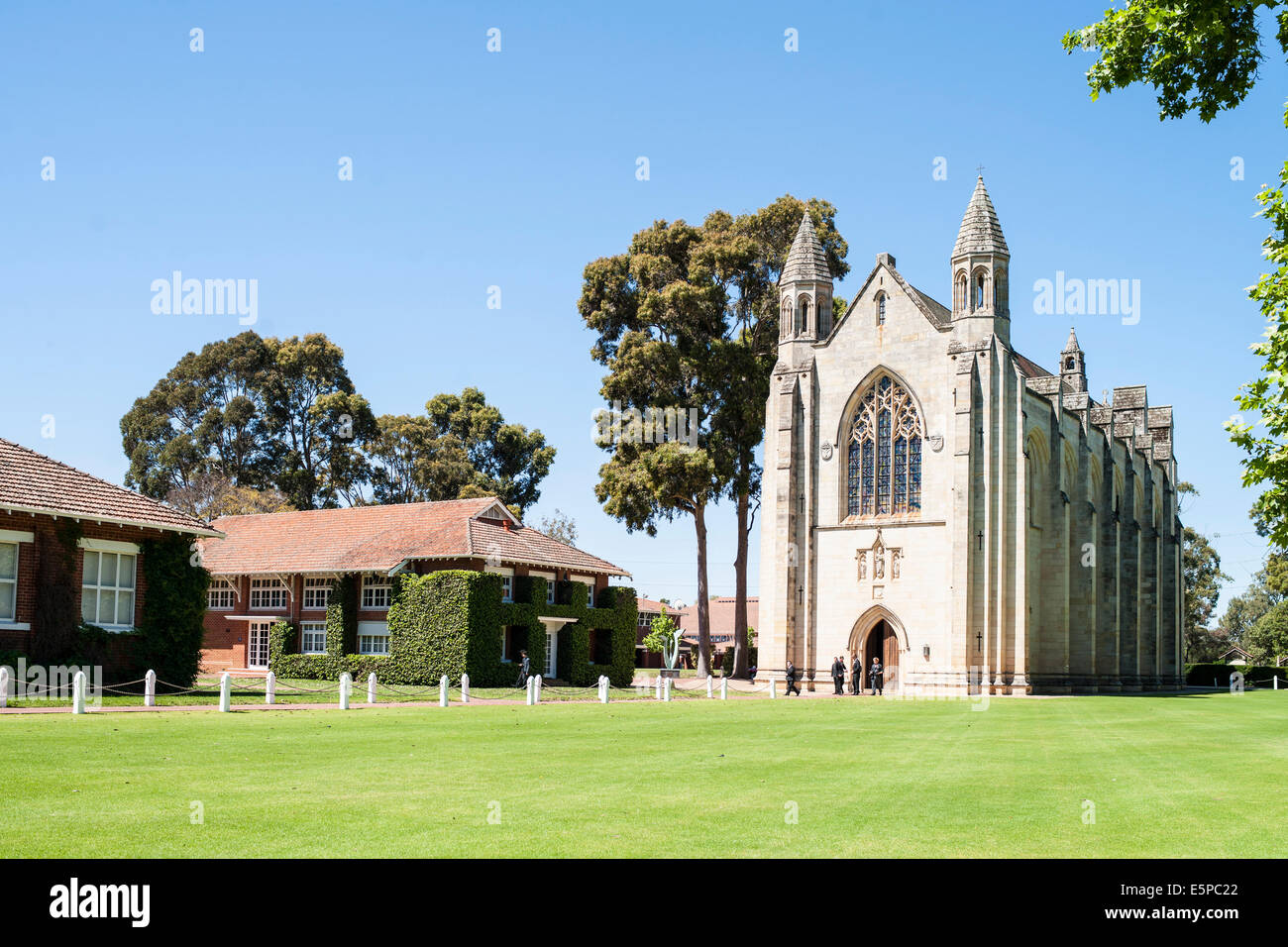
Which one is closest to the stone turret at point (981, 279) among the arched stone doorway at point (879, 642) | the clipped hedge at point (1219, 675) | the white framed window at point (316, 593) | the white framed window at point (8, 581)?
the arched stone doorway at point (879, 642)

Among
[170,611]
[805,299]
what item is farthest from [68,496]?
[805,299]

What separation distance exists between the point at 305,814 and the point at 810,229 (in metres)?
45.9

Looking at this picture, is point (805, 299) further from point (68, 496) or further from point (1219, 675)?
point (1219, 675)

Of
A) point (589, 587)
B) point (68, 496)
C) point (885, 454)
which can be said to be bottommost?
point (589, 587)

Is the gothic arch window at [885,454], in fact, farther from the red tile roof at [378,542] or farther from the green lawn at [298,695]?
the green lawn at [298,695]

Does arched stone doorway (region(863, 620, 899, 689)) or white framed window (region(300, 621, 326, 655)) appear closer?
white framed window (region(300, 621, 326, 655))

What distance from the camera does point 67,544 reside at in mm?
28266

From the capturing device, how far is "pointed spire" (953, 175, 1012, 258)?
47.2 metres

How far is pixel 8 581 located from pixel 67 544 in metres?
1.57

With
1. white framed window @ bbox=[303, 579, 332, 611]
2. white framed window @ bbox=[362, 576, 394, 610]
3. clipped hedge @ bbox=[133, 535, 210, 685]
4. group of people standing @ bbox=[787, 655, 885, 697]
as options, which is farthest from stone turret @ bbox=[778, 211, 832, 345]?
clipped hedge @ bbox=[133, 535, 210, 685]

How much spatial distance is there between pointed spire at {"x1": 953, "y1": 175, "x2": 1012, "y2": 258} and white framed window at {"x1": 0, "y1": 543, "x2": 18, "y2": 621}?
117 ft

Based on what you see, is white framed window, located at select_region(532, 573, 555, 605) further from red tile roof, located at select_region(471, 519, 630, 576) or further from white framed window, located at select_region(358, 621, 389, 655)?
white framed window, located at select_region(358, 621, 389, 655)
